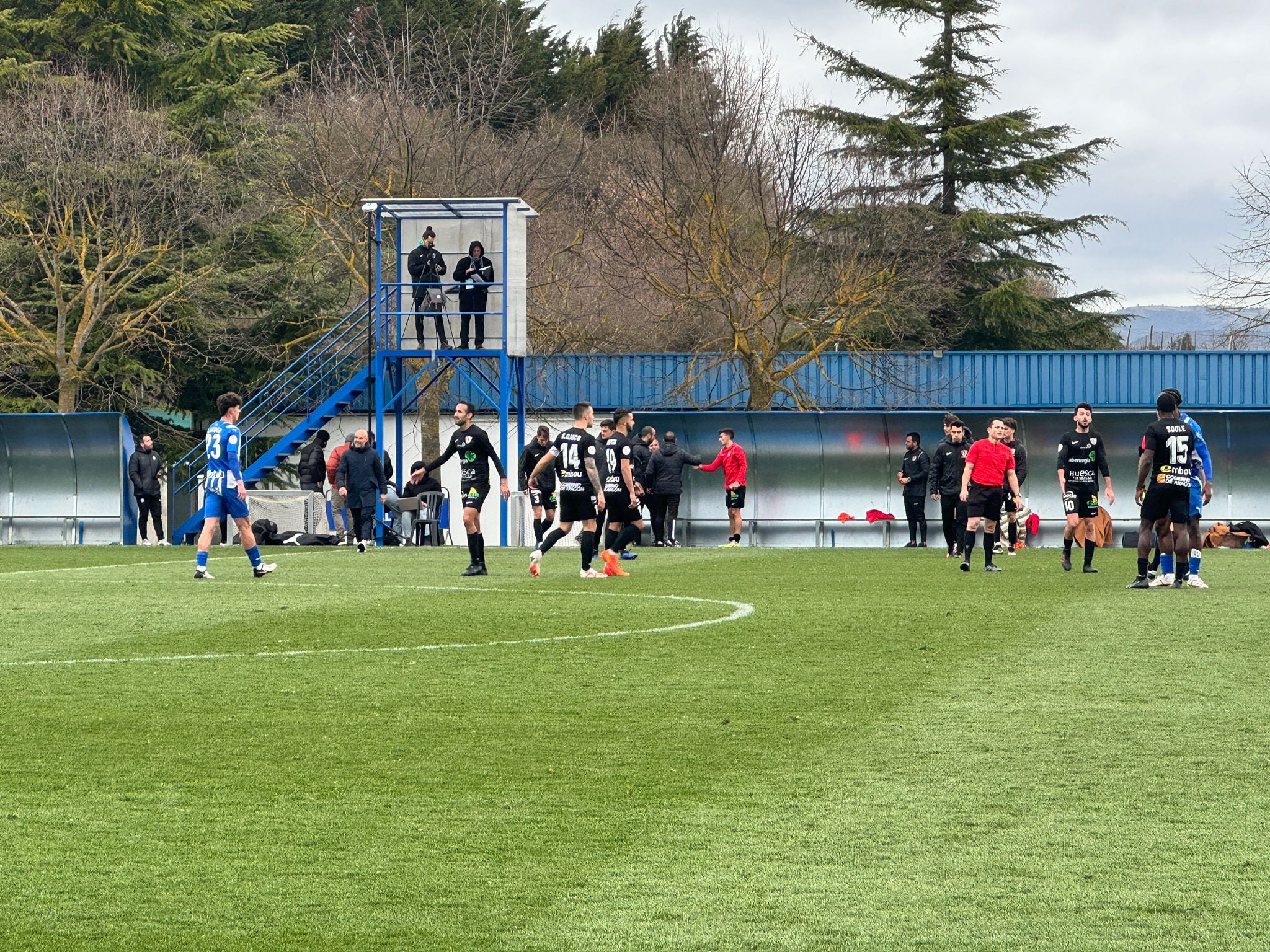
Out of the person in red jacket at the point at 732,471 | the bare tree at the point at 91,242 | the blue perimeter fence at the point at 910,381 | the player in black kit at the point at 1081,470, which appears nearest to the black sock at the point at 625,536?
the player in black kit at the point at 1081,470

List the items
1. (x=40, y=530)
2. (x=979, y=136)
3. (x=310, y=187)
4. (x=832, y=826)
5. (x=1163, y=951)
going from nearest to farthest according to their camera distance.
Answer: (x=1163, y=951)
(x=832, y=826)
(x=40, y=530)
(x=310, y=187)
(x=979, y=136)

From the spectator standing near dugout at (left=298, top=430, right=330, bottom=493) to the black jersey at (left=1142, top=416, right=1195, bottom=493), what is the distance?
1620cm

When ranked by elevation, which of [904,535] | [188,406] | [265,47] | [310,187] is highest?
[265,47]

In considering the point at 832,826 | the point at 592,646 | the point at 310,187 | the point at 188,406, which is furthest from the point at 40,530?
the point at 832,826

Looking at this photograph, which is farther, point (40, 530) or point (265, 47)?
point (265, 47)

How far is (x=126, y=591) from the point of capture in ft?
52.7

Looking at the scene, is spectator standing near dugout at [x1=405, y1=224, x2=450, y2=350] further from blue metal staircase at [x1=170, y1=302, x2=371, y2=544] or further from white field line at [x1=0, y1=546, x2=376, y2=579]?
white field line at [x1=0, y1=546, x2=376, y2=579]

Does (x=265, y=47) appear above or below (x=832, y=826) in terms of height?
above

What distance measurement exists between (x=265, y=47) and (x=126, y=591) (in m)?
35.1

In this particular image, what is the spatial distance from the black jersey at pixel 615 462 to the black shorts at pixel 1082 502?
525cm

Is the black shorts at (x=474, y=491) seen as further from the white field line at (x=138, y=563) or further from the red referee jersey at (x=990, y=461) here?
the red referee jersey at (x=990, y=461)

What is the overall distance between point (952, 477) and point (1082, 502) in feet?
15.2

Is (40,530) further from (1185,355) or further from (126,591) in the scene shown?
(1185,355)

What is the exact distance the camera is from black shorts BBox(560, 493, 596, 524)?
17.9 meters
